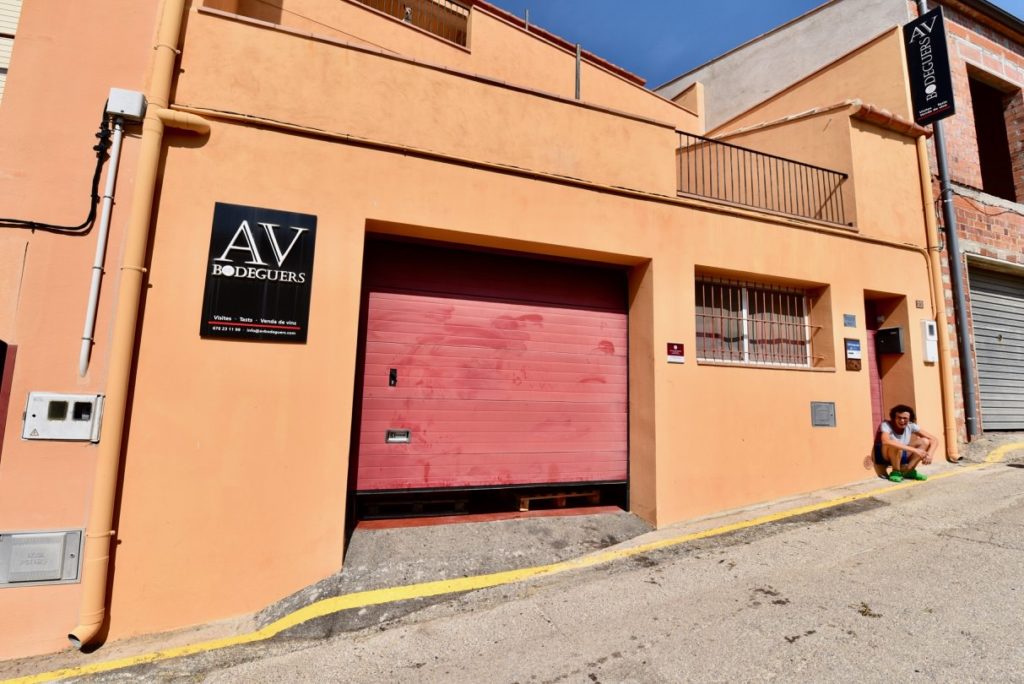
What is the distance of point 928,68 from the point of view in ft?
24.7

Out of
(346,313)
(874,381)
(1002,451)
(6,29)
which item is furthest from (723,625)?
(6,29)

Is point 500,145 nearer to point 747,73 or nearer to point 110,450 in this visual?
point 110,450

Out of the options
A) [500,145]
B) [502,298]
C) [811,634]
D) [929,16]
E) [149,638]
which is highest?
[929,16]

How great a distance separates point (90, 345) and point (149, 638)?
232cm

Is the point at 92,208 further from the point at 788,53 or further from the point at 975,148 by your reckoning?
the point at 975,148

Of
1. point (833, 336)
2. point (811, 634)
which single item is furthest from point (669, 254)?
point (811, 634)

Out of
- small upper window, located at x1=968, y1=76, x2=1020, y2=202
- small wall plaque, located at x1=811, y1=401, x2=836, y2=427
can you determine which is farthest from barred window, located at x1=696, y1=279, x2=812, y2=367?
small upper window, located at x1=968, y1=76, x2=1020, y2=202

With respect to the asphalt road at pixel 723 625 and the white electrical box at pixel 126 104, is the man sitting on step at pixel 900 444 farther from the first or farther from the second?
the white electrical box at pixel 126 104

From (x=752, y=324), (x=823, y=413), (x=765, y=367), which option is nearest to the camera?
(x=765, y=367)

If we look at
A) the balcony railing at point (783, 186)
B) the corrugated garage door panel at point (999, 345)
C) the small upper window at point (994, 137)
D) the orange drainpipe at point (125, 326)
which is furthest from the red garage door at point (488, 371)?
the small upper window at point (994, 137)

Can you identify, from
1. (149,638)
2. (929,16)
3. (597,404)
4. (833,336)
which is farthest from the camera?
(929,16)

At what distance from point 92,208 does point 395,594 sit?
404 cm

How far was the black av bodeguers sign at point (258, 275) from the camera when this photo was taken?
3961mm

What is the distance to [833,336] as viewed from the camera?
246 inches
